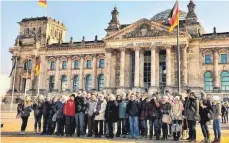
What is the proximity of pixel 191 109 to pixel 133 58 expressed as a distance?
35688 millimetres

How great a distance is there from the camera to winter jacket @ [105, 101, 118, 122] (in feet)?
45.9

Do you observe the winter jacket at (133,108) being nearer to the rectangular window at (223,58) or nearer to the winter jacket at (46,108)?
the winter jacket at (46,108)

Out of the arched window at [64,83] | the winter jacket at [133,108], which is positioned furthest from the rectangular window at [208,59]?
the winter jacket at [133,108]

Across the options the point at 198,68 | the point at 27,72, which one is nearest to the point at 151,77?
the point at 198,68

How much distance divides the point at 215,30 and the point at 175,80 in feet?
35.7

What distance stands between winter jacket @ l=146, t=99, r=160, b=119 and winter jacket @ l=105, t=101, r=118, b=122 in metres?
1.61

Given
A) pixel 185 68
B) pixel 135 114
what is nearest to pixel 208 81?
pixel 185 68

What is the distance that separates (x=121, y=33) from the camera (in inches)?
1865

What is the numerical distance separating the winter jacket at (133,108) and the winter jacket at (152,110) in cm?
47

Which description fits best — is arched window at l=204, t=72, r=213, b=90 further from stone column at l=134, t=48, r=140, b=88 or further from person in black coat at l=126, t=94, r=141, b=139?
person in black coat at l=126, t=94, r=141, b=139

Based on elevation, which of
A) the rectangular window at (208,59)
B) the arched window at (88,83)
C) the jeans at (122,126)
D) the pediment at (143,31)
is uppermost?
the pediment at (143,31)

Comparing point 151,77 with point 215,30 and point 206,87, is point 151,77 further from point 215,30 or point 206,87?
point 215,30

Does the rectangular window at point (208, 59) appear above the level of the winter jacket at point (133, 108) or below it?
above

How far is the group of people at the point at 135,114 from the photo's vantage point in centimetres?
1280
